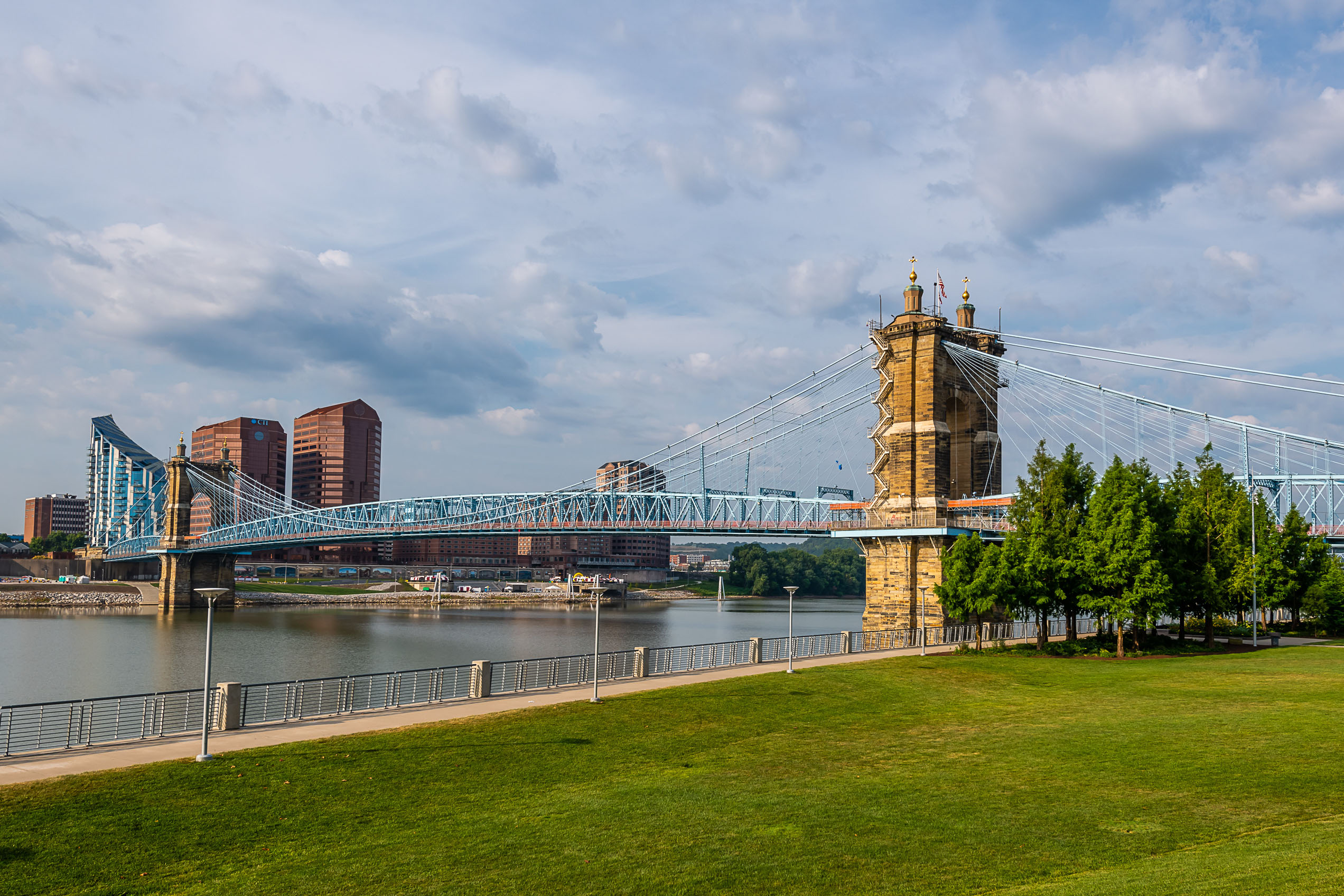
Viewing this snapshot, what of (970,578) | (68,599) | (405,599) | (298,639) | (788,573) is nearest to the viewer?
(970,578)

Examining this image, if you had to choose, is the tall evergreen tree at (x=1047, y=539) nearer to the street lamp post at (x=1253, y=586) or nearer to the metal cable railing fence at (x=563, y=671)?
the street lamp post at (x=1253, y=586)

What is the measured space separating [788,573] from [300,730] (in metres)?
158

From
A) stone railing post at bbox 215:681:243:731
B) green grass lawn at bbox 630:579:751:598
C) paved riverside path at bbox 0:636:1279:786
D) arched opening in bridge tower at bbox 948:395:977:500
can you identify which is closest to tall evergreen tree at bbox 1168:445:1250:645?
arched opening in bridge tower at bbox 948:395:977:500

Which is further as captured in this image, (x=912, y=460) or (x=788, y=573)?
(x=788, y=573)

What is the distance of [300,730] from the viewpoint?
70.7 feet

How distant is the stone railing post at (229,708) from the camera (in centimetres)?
2119

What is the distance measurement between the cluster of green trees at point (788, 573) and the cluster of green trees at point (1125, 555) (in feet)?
400

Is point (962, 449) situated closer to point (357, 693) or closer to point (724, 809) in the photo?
point (357, 693)

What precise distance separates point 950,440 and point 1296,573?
18.8 metres

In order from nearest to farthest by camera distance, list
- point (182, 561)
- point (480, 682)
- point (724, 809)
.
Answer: point (724, 809), point (480, 682), point (182, 561)

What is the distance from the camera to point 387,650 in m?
61.9

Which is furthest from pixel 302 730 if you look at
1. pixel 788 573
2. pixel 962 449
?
pixel 788 573

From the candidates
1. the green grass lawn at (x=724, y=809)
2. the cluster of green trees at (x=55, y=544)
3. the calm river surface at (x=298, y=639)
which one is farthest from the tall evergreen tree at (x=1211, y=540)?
the cluster of green trees at (x=55, y=544)

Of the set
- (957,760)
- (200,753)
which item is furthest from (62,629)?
(957,760)
